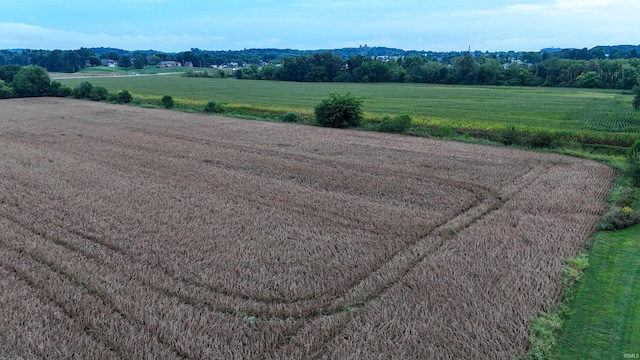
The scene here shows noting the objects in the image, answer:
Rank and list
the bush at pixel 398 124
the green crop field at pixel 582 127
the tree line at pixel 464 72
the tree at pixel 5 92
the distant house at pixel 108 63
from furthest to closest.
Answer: the distant house at pixel 108 63, the tree line at pixel 464 72, the tree at pixel 5 92, the bush at pixel 398 124, the green crop field at pixel 582 127

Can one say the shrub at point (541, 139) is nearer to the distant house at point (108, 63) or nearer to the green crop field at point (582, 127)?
the green crop field at point (582, 127)

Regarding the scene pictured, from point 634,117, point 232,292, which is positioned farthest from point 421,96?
point 232,292

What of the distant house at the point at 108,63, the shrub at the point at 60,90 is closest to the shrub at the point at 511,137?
the shrub at the point at 60,90

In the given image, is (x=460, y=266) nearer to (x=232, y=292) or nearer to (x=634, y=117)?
(x=232, y=292)

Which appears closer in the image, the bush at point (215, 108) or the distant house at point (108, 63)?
the bush at point (215, 108)

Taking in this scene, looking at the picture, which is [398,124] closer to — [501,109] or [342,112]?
[342,112]

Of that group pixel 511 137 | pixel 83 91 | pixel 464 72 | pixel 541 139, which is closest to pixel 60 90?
pixel 83 91
